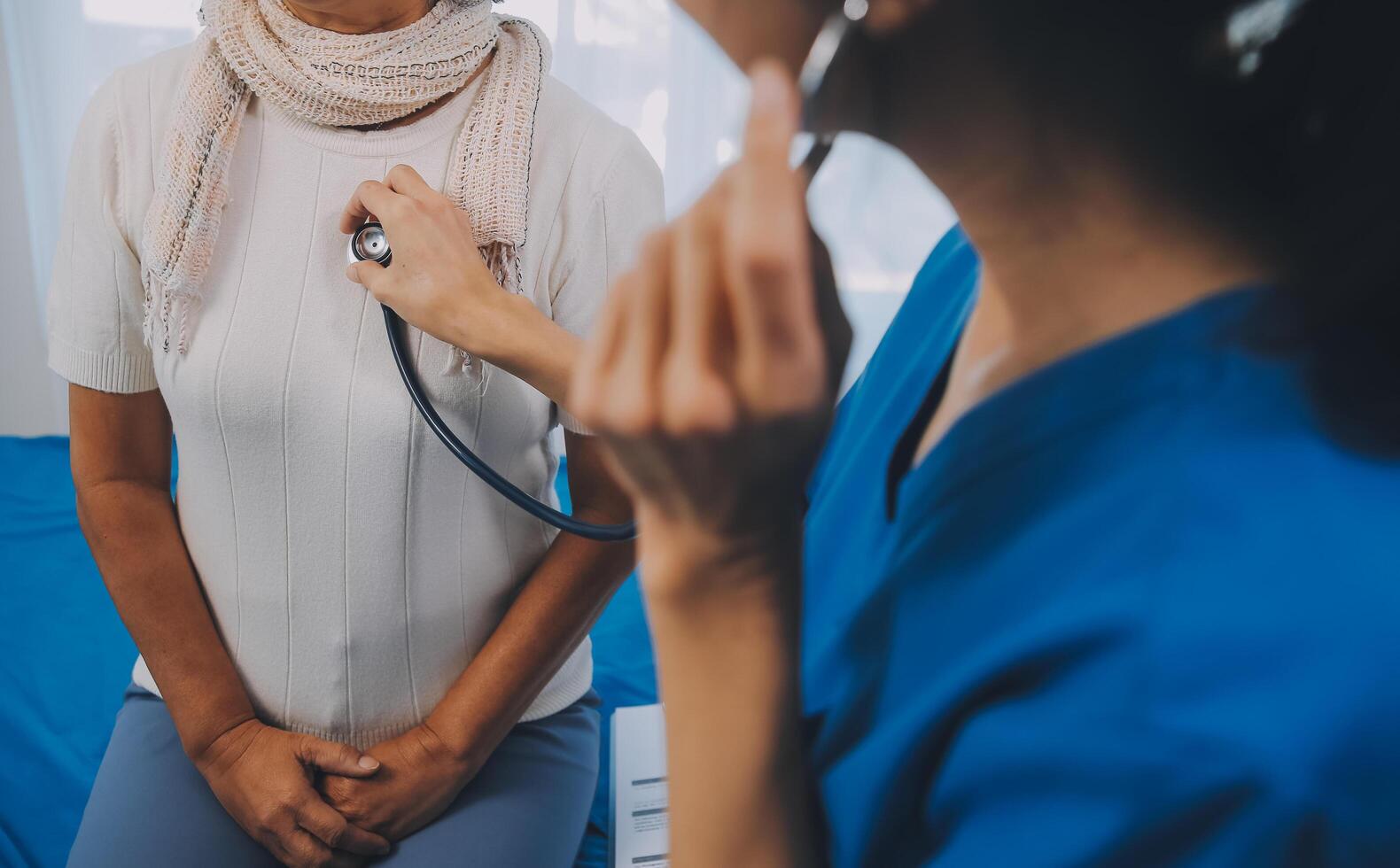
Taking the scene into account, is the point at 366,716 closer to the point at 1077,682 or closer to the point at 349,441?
the point at 349,441

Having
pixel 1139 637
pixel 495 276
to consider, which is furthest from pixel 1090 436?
pixel 495 276

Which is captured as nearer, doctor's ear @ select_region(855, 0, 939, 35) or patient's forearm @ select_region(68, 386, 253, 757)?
doctor's ear @ select_region(855, 0, 939, 35)

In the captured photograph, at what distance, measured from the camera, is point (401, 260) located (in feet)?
2.29

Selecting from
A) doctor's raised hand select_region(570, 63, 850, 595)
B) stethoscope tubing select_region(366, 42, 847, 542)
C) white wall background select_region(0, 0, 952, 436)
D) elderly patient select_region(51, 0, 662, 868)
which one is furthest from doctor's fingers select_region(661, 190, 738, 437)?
white wall background select_region(0, 0, 952, 436)

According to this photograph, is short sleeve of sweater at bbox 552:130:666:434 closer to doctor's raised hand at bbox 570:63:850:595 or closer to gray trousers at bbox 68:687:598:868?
gray trousers at bbox 68:687:598:868

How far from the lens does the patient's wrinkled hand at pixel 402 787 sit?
834 millimetres

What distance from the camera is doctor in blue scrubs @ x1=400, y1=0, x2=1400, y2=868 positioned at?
24 cm

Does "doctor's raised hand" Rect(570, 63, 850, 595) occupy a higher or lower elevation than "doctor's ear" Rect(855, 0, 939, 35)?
lower

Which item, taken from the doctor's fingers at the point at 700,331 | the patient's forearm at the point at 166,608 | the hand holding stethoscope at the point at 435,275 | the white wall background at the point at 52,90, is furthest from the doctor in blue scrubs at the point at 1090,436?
the white wall background at the point at 52,90

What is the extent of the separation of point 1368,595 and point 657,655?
202 mm

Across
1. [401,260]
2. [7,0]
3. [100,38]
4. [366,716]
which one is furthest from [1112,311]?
[7,0]

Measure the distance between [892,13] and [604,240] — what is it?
0.60 m

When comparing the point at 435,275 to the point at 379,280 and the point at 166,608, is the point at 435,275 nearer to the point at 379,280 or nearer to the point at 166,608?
the point at 379,280

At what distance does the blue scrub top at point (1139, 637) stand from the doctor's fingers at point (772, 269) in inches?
4.8
